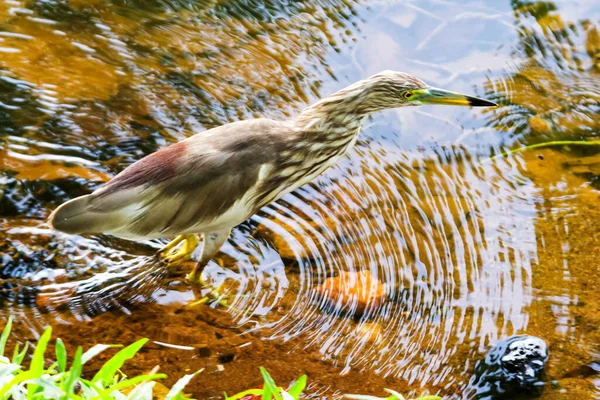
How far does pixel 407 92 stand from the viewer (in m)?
4.59

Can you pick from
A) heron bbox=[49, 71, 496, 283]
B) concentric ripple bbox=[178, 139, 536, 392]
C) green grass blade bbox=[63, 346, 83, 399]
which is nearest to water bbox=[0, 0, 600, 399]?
concentric ripple bbox=[178, 139, 536, 392]

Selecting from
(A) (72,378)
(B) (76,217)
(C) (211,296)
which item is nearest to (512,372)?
(C) (211,296)

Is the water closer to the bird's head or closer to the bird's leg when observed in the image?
the bird's leg

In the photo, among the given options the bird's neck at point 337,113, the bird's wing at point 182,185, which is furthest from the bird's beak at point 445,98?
the bird's wing at point 182,185

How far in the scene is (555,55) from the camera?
6.20 metres

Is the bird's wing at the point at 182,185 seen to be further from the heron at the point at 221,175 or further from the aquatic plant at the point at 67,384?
the aquatic plant at the point at 67,384

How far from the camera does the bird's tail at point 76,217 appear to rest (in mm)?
3928

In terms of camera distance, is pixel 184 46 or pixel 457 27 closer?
pixel 184 46

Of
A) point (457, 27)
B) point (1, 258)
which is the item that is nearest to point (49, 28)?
point (1, 258)

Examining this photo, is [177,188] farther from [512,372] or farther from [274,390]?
[512,372]

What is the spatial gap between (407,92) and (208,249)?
→ 147 cm

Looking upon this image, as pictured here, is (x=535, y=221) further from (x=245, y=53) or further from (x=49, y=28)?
(x=49, y=28)

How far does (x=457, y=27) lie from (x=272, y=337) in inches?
139

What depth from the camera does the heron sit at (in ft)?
13.3
